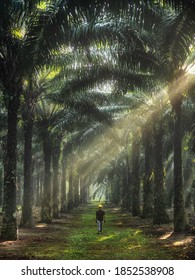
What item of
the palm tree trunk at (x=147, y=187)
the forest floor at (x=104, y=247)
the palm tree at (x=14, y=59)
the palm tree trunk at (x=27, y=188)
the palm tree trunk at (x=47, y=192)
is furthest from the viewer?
the palm tree trunk at (x=147, y=187)

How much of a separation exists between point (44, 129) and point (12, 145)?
31.1ft

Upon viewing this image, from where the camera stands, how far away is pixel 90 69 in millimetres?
19406

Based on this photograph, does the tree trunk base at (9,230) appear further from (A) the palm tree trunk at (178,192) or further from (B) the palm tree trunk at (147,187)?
(B) the palm tree trunk at (147,187)

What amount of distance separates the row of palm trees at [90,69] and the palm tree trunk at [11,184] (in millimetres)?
38

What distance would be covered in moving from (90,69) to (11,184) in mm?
6310

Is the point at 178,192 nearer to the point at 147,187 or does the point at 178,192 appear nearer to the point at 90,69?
the point at 90,69

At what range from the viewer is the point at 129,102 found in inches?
989

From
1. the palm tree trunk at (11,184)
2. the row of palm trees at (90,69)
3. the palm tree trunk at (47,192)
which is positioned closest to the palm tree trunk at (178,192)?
the row of palm trees at (90,69)

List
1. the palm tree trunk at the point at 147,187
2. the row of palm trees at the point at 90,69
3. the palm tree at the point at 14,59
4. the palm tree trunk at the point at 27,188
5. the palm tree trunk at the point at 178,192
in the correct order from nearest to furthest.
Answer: the row of palm trees at the point at 90,69 → the palm tree at the point at 14,59 → the palm tree trunk at the point at 178,192 → the palm tree trunk at the point at 27,188 → the palm tree trunk at the point at 147,187

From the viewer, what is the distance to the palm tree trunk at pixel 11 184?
54.2ft

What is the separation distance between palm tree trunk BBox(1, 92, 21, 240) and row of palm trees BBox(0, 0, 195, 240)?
4 cm

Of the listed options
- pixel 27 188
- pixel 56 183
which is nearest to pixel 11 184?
pixel 27 188

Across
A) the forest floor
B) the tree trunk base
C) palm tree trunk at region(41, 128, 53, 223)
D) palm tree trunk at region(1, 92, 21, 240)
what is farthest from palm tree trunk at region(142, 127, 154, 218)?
the tree trunk base
